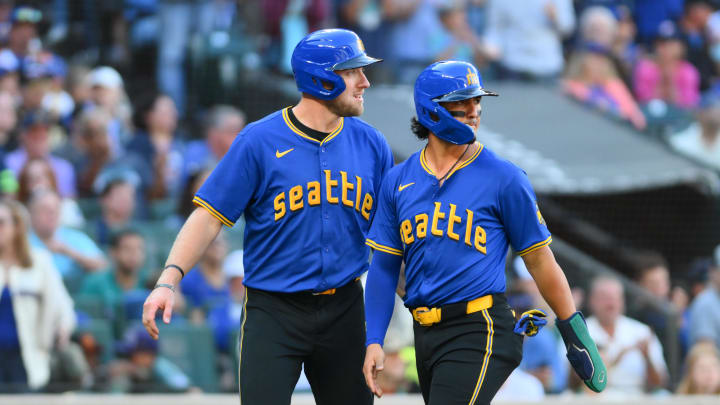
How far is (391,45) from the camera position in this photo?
33.2 feet

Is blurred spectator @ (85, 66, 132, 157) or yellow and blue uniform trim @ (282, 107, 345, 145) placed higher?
yellow and blue uniform trim @ (282, 107, 345, 145)

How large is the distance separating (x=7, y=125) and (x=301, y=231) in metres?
4.77

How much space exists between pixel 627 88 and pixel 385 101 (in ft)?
8.53

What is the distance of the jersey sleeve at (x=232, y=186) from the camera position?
13.3 ft

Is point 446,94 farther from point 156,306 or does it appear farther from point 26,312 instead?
point 26,312

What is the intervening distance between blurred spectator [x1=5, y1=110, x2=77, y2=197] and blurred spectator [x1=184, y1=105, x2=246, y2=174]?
0.87 m

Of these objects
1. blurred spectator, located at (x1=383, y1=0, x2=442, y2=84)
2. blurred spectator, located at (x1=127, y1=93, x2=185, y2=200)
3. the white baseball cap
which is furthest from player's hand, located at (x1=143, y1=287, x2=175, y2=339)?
blurred spectator, located at (x1=383, y1=0, x2=442, y2=84)

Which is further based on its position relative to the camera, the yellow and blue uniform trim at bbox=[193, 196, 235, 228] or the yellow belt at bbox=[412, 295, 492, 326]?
the yellow and blue uniform trim at bbox=[193, 196, 235, 228]

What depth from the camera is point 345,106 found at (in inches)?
161

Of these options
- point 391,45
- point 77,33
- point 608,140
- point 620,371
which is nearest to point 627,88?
point 608,140

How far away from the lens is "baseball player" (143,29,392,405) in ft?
13.2

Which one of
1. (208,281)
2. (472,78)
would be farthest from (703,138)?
(472,78)

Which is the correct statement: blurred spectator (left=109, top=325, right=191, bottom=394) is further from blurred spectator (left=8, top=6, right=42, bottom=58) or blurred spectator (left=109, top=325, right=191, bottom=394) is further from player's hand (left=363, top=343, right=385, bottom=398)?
player's hand (left=363, top=343, right=385, bottom=398)

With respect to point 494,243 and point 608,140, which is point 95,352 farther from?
point 608,140
